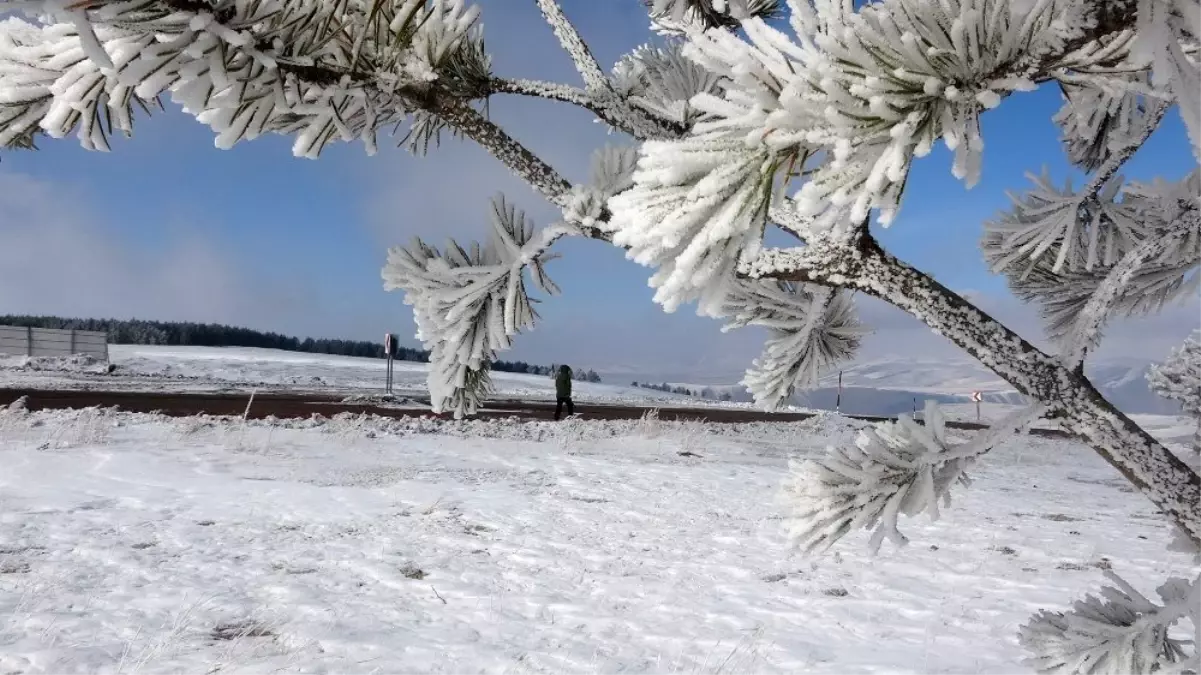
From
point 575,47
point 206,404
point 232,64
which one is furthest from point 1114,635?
point 206,404

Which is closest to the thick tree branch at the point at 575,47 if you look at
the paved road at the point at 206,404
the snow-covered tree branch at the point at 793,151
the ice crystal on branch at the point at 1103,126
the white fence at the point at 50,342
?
the snow-covered tree branch at the point at 793,151

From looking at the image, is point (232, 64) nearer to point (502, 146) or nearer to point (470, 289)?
point (502, 146)

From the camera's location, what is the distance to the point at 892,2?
28.7 inches

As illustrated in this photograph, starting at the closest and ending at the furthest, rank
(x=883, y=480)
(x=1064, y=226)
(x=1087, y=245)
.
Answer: (x=883, y=480)
(x=1064, y=226)
(x=1087, y=245)

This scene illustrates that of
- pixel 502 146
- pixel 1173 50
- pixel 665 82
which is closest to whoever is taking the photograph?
pixel 1173 50

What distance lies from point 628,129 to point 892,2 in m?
1.02

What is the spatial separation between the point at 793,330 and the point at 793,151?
1.37 metres

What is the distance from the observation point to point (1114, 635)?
146 centimetres

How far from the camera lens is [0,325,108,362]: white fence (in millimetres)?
27109

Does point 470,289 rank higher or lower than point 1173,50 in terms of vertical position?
lower

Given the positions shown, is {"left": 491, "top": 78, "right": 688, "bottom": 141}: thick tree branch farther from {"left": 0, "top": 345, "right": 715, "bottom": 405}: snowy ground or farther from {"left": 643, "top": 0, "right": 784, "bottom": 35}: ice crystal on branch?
{"left": 0, "top": 345, "right": 715, "bottom": 405}: snowy ground

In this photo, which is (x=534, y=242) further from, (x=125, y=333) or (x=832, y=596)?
(x=125, y=333)

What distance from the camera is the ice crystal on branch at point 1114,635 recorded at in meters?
1.39

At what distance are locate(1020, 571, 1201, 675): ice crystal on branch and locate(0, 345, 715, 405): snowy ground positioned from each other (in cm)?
1932
